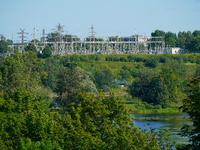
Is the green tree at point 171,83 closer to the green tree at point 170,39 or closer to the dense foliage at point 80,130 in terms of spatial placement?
the dense foliage at point 80,130

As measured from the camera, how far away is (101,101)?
32781 millimetres

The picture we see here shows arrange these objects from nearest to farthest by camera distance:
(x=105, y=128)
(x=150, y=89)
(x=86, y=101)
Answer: (x=105, y=128) → (x=86, y=101) → (x=150, y=89)

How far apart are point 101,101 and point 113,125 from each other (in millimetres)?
2542

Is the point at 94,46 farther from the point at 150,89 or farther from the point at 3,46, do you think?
the point at 150,89

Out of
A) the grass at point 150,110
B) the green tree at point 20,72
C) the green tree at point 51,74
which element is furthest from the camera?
the green tree at point 51,74

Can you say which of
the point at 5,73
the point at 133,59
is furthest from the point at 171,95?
the point at 133,59

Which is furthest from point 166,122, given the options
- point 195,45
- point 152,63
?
point 195,45

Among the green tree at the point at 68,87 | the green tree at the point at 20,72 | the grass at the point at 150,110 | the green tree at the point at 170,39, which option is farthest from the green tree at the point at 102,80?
the green tree at the point at 170,39

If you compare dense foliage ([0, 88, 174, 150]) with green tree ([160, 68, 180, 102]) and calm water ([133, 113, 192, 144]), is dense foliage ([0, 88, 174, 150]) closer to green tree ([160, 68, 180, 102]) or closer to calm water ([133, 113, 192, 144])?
calm water ([133, 113, 192, 144])

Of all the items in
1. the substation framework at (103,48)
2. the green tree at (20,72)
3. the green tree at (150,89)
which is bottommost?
the green tree at (150,89)

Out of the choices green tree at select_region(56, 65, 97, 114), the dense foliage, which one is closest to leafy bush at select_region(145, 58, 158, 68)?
green tree at select_region(56, 65, 97, 114)

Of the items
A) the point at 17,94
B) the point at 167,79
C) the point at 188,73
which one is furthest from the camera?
the point at 188,73

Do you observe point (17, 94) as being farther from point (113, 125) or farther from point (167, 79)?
point (167, 79)

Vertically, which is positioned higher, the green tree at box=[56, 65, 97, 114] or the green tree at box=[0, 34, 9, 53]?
the green tree at box=[0, 34, 9, 53]
